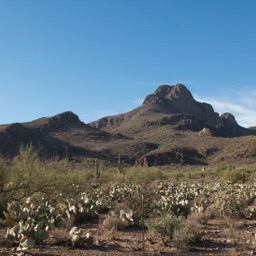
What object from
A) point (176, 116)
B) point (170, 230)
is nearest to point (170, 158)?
point (176, 116)

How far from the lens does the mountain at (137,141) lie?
69438 millimetres

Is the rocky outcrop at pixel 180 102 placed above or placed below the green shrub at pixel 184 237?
above

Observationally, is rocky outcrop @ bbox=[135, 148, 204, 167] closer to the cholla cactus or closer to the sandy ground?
the sandy ground

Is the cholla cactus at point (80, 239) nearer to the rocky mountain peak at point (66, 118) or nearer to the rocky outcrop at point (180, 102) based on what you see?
the rocky mountain peak at point (66, 118)

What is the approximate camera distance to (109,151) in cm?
7694

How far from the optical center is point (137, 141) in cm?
8550

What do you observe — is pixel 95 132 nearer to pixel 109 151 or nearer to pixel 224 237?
pixel 109 151

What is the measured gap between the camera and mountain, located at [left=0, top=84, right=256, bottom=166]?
69438 millimetres

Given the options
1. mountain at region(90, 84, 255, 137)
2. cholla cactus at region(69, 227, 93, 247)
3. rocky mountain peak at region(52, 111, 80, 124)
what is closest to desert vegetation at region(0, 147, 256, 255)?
cholla cactus at region(69, 227, 93, 247)

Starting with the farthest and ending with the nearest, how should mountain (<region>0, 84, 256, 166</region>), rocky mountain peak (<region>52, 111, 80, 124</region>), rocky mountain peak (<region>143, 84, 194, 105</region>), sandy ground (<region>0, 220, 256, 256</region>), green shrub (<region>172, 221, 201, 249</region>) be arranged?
rocky mountain peak (<region>143, 84, 194, 105</region>) → rocky mountain peak (<region>52, 111, 80, 124</region>) → mountain (<region>0, 84, 256, 166</region>) → green shrub (<region>172, 221, 201, 249</region>) → sandy ground (<region>0, 220, 256, 256</region>)

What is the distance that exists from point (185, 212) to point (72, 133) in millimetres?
68520

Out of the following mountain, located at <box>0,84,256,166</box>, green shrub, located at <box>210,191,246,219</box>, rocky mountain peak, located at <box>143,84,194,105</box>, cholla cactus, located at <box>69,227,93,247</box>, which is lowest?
cholla cactus, located at <box>69,227,93,247</box>

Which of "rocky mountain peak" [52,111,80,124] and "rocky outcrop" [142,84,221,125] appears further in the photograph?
"rocky outcrop" [142,84,221,125]

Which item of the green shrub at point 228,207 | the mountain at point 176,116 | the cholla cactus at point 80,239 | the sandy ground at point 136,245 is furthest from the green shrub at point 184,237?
the mountain at point 176,116
